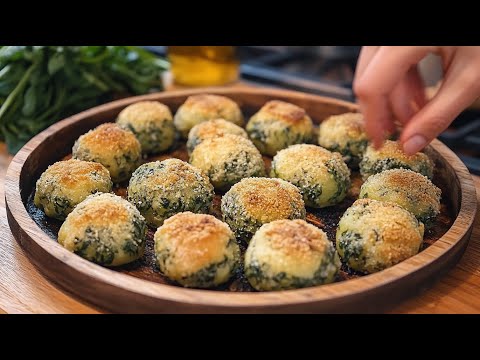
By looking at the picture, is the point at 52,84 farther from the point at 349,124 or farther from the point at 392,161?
the point at 392,161

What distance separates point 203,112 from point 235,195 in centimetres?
75

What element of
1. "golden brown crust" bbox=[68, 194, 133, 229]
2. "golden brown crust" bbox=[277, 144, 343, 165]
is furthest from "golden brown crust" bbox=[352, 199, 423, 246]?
"golden brown crust" bbox=[68, 194, 133, 229]

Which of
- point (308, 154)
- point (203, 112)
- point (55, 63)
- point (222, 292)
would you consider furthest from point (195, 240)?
point (55, 63)

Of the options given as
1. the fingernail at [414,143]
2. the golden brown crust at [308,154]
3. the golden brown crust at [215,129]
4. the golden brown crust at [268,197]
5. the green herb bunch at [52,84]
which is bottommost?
the green herb bunch at [52,84]

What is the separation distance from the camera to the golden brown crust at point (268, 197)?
74.2 inches

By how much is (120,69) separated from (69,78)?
1.12 feet

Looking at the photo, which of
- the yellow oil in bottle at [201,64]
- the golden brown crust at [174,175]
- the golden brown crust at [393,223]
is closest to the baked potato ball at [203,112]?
the golden brown crust at [174,175]

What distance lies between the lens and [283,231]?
1643 mm

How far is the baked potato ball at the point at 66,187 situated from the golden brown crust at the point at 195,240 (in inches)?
16.7

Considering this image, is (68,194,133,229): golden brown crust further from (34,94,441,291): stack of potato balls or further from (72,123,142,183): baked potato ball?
(72,123,142,183): baked potato ball

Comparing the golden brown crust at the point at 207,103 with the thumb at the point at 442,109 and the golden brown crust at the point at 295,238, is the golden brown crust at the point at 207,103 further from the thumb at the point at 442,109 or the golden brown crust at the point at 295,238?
the thumb at the point at 442,109

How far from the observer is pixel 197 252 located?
5.32 ft
